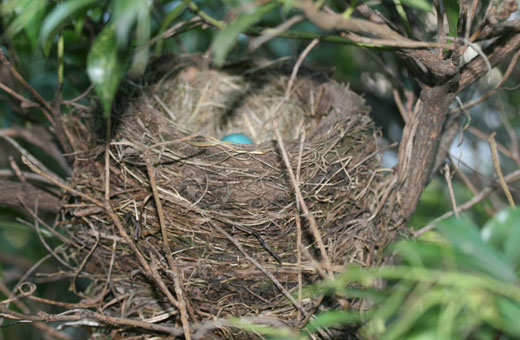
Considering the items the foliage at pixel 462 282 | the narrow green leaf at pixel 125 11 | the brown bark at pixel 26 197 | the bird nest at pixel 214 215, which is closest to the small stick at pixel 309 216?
the bird nest at pixel 214 215

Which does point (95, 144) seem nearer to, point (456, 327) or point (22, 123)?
point (22, 123)

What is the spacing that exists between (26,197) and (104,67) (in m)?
0.64

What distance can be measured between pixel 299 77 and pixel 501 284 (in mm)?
1101

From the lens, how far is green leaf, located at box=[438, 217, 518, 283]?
44 cm

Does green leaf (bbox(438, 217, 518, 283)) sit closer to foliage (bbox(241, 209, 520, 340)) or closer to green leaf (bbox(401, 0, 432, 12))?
foliage (bbox(241, 209, 520, 340))

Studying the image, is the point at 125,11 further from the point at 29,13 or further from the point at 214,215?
the point at 214,215

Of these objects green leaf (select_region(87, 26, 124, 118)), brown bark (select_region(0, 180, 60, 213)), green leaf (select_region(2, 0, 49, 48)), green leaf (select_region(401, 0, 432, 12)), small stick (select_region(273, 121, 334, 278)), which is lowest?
brown bark (select_region(0, 180, 60, 213))

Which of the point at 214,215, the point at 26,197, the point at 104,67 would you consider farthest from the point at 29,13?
the point at 26,197

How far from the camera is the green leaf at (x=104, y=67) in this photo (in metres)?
0.73

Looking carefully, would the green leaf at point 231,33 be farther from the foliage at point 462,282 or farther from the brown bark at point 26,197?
the brown bark at point 26,197

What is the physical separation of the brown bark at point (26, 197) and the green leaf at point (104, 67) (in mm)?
570

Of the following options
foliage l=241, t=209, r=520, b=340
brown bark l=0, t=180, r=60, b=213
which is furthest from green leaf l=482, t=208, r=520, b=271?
brown bark l=0, t=180, r=60, b=213

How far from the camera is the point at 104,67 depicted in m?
0.73

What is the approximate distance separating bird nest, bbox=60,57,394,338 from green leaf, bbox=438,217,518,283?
1.58 feet
